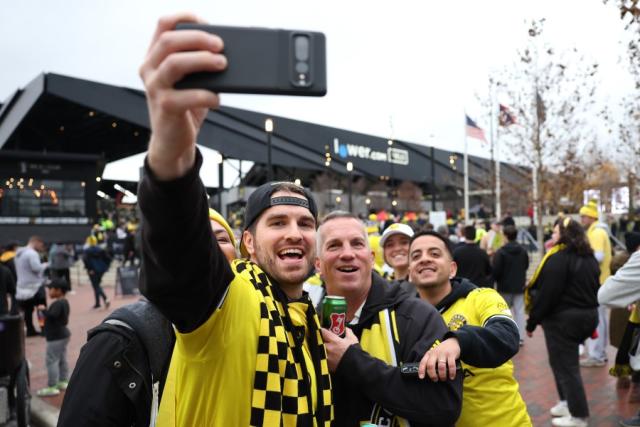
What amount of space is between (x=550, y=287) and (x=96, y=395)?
4769 millimetres

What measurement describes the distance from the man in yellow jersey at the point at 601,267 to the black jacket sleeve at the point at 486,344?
582 cm

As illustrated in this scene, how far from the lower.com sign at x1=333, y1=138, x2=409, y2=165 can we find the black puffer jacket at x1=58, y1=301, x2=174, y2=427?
41.2 m

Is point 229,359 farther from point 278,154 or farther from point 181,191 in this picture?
point 278,154

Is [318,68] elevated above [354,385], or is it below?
above

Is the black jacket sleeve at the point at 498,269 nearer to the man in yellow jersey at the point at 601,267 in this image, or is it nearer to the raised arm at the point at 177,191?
the man in yellow jersey at the point at 601,267

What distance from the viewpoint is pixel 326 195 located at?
4231 centimetres

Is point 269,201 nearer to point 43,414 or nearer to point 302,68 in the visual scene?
point 302,68

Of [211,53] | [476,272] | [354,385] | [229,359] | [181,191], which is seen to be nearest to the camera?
[211,53]

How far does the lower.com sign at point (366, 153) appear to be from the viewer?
146 feet

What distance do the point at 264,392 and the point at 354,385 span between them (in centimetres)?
65

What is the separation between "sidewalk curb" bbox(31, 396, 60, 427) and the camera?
20.2 feet

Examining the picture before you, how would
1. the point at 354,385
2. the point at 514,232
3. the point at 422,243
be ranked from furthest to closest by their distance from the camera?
the point at 514,232
the point at 422,243
the point at 354,385

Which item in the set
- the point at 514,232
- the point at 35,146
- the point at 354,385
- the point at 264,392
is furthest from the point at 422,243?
the point at 35,146

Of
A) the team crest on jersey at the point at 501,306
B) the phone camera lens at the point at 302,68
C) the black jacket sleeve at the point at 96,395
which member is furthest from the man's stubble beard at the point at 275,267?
the team crest on jersey at the point at 501,306
